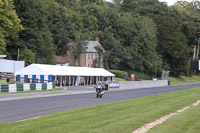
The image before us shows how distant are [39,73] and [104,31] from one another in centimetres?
4823

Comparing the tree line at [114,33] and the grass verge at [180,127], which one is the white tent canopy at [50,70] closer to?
the tree line at [114,33]

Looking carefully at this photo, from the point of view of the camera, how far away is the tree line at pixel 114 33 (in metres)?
73.9

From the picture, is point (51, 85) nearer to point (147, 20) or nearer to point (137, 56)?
point (137, 56)

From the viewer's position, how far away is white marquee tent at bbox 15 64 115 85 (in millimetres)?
56000

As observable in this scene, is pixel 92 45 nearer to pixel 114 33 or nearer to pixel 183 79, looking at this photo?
pixel 114 33

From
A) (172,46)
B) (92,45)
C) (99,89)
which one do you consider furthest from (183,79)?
(99,89)

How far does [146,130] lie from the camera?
37.9 feet

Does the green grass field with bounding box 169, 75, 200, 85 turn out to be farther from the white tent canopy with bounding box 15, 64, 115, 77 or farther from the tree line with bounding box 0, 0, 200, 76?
the white tent canopy with bounding box 15, 64, 115, 77

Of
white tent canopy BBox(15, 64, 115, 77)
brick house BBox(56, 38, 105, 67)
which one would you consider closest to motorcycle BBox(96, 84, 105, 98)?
white tent canopy BBox(15, 64, 115, 77)

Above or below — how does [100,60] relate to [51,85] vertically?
above

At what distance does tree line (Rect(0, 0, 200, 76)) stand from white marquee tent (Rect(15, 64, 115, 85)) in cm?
1062

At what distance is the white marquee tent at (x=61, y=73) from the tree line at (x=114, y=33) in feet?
34.9

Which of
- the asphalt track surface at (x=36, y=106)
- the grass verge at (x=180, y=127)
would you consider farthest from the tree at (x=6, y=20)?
the grass verge at (x=180, y=127)

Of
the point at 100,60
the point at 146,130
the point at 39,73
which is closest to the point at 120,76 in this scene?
the point at 100,60
